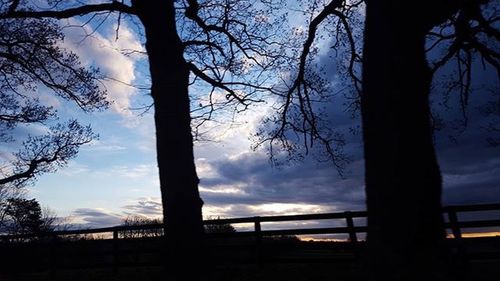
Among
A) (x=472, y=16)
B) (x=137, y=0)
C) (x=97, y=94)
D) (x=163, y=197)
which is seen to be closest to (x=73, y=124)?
(x=97, y=94)

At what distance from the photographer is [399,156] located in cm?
447

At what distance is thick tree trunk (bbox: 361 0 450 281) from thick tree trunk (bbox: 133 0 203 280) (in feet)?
11.9

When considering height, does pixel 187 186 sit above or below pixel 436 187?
above

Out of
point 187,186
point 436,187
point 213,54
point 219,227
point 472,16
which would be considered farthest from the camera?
point 219,227

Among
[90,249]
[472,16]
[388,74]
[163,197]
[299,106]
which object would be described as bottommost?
[90,249]

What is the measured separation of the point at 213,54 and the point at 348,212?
5.35 meters

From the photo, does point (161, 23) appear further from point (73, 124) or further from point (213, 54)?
point (73, 124)

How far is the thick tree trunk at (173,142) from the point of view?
730 centimetres

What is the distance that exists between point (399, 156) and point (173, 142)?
4.29m

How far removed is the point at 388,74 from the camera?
4.70 m

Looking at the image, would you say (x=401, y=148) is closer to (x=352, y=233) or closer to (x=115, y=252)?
(x=352, y=233)

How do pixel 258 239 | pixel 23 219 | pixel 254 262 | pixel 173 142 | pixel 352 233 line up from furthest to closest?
pixel 23 219 → pixel 258 239 → pixel 254 262 → pixel 352 233 → pixel 173 142

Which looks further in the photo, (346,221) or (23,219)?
(23,219)

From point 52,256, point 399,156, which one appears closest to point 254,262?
point 52,256
